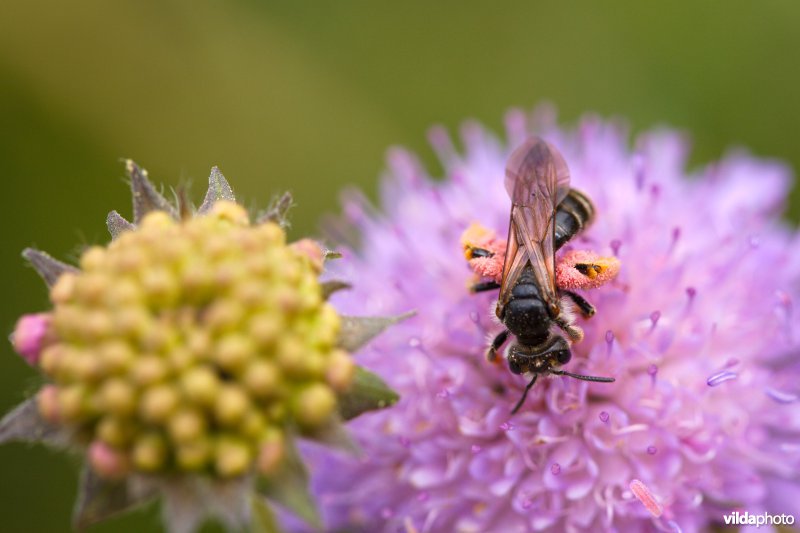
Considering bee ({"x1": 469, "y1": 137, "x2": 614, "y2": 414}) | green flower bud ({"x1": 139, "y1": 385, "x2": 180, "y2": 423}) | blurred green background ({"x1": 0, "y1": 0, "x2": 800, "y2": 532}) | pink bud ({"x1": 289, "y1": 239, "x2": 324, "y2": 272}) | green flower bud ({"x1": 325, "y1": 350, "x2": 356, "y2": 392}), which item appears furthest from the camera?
blurred green background ({"x1": 0, "y1": 0, "x2": 800, "y2": 532})

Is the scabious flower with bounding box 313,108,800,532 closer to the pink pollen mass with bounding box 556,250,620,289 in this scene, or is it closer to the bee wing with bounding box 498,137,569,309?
the pink pollen mass with bounding box 556,250,620,289

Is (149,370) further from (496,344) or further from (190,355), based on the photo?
(496,344)

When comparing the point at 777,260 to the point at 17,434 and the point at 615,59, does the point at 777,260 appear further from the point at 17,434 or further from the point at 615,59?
the point at 17,434

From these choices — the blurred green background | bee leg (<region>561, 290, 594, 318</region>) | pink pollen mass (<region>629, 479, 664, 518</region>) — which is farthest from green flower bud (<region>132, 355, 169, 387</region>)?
the blurred green background

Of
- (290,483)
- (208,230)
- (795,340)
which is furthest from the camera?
(795,340)

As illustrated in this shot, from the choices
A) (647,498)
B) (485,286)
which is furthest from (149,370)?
(647,498)

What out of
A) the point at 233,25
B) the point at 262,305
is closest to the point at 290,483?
the point at 262,305
